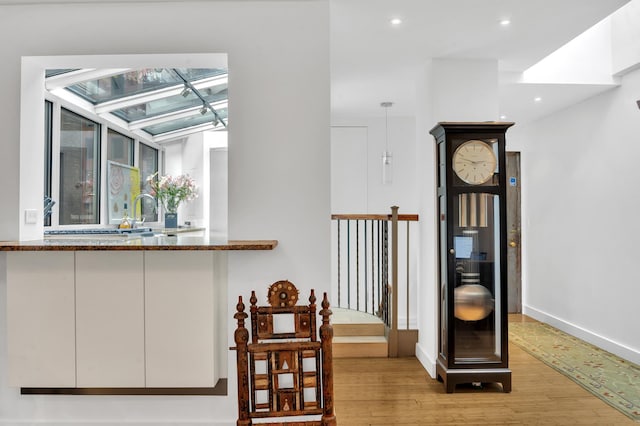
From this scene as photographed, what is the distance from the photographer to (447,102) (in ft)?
12.7

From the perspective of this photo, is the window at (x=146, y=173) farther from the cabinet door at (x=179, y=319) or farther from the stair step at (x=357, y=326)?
the cabinet door at (x=179, y=319)

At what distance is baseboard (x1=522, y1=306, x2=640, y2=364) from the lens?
13.7 ft

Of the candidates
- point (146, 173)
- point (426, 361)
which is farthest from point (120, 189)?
point (426, 361)


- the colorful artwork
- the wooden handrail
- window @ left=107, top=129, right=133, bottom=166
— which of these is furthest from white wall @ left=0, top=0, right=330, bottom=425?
window @ left=107, top=129, right=133, bottom=166

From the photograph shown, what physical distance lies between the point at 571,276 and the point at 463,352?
2429mm

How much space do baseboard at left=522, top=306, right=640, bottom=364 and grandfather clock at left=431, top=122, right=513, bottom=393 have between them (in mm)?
1567

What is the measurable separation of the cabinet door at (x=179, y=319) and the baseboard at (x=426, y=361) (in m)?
2.02

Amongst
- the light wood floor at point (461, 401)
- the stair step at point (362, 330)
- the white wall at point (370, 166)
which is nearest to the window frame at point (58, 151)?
the white wall at point (370, 166)

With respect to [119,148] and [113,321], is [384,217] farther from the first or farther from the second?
[119,148]

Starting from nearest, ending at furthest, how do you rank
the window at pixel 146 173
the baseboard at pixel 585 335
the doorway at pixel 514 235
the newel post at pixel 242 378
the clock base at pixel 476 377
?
the newel post at pixel 242 378
the clock base at pixel 476 377
the baseboard at pixel 585 335
the window at pixel 146 173
the doorway at pixel 514 235

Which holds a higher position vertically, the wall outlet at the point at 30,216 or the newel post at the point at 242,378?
the wall outlet at the point at 30,216

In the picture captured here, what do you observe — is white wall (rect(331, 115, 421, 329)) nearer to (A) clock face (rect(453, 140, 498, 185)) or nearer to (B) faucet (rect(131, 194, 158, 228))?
(B) faucet (rect(131, 194, 158, 228))

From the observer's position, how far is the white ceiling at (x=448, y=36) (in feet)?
9.65

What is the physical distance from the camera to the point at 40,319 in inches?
107
